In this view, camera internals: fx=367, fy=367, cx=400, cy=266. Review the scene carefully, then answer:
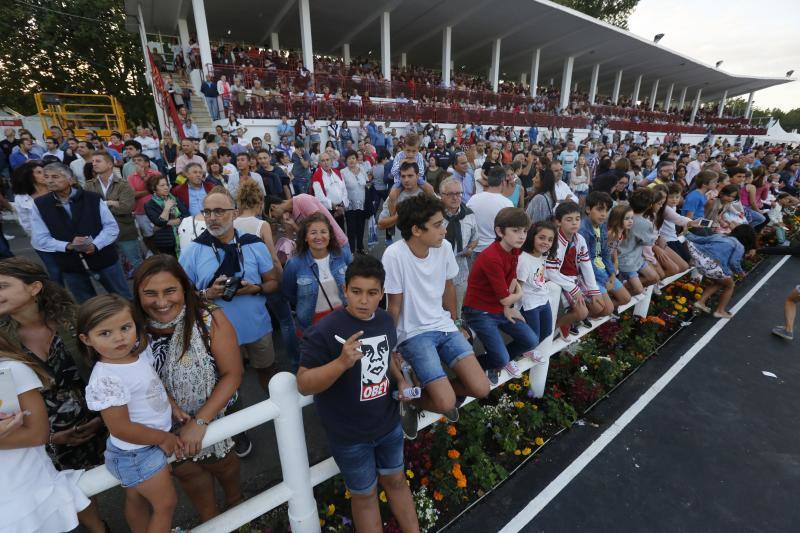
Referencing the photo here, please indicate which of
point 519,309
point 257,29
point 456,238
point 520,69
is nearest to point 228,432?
point 519,309

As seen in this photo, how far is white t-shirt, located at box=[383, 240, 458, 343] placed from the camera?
271 cm

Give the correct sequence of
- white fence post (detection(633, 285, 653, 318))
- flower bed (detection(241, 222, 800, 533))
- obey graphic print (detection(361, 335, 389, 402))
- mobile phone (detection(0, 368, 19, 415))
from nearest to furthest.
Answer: mobile phone (detection(0, 368, 19, 415))
obey graphic print (detection(361, 335, 389, 402))
flower bed (detection(241, 222, 800, 533))
white fence post (detection(633, 285, 653, 318))

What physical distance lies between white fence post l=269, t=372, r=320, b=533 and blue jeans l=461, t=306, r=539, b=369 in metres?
1.69

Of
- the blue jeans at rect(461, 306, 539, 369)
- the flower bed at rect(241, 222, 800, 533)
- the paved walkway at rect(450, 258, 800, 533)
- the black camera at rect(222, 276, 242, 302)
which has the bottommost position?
the paved walkway at rect(450, 258, 800, 533)

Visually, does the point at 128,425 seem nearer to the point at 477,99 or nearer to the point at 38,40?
the point at 477,99

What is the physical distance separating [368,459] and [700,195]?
253 inches

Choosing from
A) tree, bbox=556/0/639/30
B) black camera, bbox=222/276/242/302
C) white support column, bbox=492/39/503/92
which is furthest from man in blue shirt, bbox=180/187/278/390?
tree, bbox=556/0/639/30

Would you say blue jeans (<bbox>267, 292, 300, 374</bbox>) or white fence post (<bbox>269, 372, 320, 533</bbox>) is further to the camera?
blue jeans (<bbox>267, 292, 300, 374</bbox>)

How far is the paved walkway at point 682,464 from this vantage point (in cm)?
265

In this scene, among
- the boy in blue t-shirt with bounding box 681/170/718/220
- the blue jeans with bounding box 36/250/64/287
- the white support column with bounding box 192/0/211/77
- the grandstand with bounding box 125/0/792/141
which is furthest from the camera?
the grandstand with bounding box 125/0/792/141

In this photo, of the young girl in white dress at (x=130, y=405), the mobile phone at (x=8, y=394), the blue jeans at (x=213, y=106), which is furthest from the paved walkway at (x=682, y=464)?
the blue jeans at (x=213, y=106)

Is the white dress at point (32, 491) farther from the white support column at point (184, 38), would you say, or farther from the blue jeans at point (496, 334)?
the white support column at point (184, 38)

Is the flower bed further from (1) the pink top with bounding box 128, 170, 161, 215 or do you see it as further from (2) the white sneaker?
(1) the pink top with bounding box 128, 170, 161, 215

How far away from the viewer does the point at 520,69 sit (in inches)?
1459
